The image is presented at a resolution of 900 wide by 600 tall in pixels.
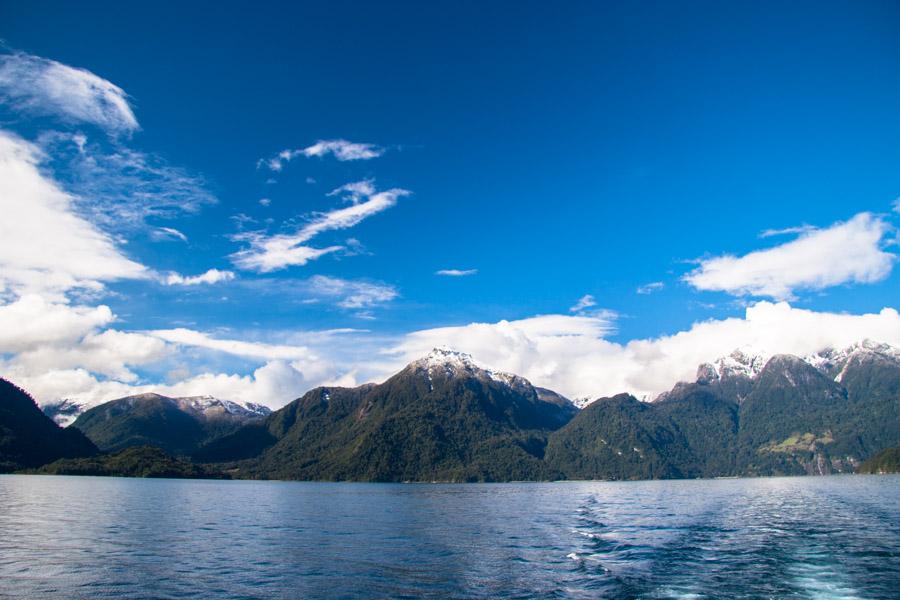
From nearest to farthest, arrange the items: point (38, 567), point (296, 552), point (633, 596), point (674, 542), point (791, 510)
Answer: point (633, 596)
point (38, 567)
point (296, 552)
point (674, 542)
point (791, 510)

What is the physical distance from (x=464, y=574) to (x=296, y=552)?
2294 centimetres

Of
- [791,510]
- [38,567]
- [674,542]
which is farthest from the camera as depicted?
[791,510]

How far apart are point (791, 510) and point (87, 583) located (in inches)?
5057

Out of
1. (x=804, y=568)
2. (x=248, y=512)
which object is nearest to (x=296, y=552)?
(x=804, y=568)

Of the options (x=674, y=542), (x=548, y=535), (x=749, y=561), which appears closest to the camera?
(x=749, y=561)

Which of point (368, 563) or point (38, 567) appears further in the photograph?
point (368, 563)

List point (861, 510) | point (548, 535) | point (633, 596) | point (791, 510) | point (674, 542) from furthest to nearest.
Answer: point (791, 510), point (861, 510), point (548, 535), point (674, 542), point (633, 596)

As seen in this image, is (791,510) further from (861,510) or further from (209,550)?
(209,550)

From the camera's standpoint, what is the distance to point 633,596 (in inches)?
1839

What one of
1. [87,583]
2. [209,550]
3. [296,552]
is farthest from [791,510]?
[87,583]

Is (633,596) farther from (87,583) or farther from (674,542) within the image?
(87,583)

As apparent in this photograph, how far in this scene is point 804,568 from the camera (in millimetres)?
55406

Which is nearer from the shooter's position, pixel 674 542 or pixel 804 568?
pixel 804 568

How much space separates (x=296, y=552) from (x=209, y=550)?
10.2 meters
